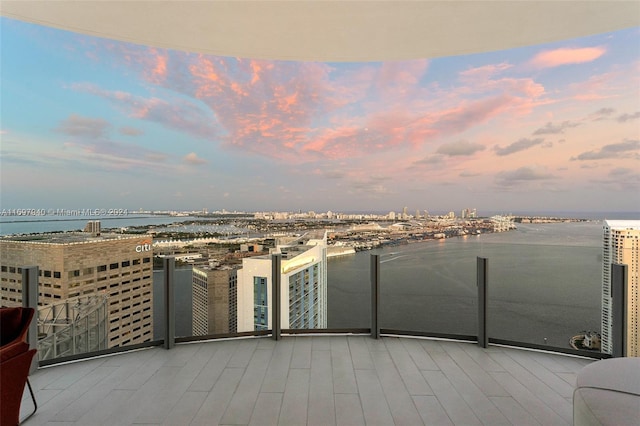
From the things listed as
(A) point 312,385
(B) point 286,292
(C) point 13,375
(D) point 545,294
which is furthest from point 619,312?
(C) point 13,375

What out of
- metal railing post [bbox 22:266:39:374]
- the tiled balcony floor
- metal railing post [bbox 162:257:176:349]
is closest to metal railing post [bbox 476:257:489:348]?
the tiled balcony floor

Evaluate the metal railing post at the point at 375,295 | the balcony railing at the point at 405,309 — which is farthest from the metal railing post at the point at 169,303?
the metal railing post at the point at 375,295

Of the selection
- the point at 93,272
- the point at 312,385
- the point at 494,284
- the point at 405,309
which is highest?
the point at 93,272

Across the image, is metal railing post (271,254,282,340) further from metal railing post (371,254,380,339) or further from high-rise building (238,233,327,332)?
metal railing post (371,254,380,339)

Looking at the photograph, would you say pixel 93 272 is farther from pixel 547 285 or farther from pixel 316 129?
pixel 547 285

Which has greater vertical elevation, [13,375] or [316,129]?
[316,129]

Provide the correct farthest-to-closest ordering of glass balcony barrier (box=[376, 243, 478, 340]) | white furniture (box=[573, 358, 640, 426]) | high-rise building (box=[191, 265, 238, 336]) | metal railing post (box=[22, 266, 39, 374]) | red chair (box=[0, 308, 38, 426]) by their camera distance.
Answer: glass balcony barrier (box=[376, 243, 478, 340])
high-rise building (box=[191, 265, 238, 336])
metal railing post (box=[22, 266, 39, 374])
red chair (box=[0, 308, 38, 426])
white furniture (box=[573, 358, 640, 426])

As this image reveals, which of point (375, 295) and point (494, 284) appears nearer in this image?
point (494, 284)
